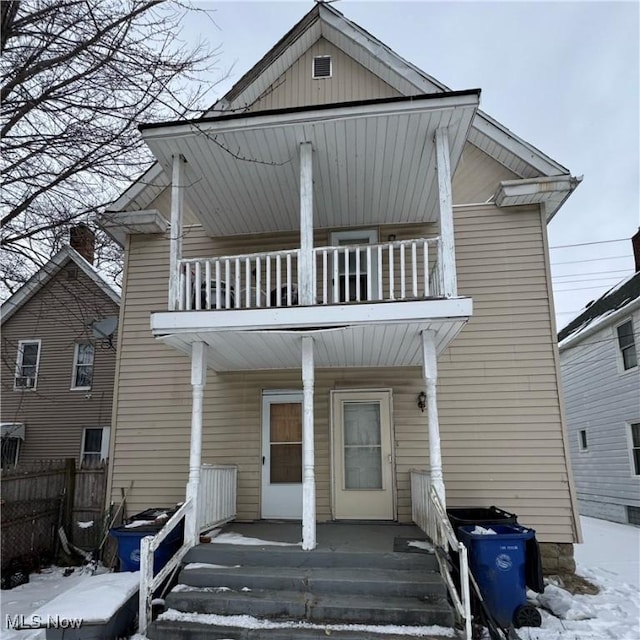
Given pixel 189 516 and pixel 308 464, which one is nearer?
pixel 308 464

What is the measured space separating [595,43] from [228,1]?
1085cm

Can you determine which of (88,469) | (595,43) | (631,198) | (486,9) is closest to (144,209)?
(88,469)

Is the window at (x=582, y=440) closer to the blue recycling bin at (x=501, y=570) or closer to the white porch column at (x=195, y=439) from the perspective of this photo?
the blue recycling bin at (x=501, y=570)

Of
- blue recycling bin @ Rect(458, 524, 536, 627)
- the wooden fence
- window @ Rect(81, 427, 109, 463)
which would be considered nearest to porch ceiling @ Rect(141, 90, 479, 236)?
blue recycling bin @ Rect(458, 524, 536, 627)

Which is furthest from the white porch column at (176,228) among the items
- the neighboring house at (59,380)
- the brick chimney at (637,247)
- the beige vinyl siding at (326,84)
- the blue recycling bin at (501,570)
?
the brick chimney at (637,247)

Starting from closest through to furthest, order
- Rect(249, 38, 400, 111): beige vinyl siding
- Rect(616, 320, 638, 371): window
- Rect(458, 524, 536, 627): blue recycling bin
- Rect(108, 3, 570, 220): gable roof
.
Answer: Rect(458, 524, 536, 627): blue recycling bin, Rect(108, 3, 570, 220): gable roof, Rect(249, 38, 400, 111): beige vinyl siding, Rect(616, 320, 638, 371): window

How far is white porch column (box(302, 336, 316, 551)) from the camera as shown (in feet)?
18.5

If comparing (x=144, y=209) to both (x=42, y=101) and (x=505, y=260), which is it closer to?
(x=42, y=101)

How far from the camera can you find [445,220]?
5.89 m

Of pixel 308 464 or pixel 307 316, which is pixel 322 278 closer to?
pixel 307 316

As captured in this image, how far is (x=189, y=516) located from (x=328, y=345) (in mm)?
2656

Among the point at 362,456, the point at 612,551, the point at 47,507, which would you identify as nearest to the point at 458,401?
the point at 362,456

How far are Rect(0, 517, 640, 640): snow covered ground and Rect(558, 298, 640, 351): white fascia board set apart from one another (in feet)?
19.2

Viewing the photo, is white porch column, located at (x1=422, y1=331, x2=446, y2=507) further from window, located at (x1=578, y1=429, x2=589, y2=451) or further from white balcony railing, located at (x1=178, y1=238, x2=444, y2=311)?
window, located at (x1=578, y1=429, x2=589, y2=451)
